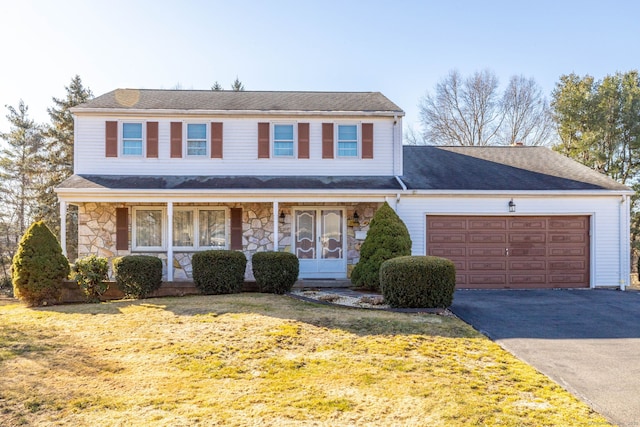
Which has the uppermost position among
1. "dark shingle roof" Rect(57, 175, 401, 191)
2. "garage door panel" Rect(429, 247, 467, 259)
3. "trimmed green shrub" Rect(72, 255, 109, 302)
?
"dark shingle roof" Rect(57, 175, 401, 191)

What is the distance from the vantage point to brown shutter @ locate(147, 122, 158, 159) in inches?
532

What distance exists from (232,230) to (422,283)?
6612 mm

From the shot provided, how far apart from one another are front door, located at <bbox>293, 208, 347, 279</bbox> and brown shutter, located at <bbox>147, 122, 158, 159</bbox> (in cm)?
450

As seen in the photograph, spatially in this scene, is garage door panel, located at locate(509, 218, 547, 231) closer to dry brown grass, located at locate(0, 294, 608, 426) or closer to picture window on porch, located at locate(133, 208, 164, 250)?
dry brown grass, located at locate(0, 294, 608, 426)

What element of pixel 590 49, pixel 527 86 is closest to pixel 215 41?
pixel 590 49

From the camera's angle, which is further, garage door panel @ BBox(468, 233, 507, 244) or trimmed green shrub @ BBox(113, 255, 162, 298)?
garage door panel @ BBox(468, 233, 507, 244)

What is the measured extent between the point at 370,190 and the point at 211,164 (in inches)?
188

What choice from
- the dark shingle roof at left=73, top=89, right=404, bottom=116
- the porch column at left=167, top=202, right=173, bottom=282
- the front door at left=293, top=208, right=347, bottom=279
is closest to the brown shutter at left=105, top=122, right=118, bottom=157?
the dark shingle roof at left=73, top=89, right=404, bottom=116

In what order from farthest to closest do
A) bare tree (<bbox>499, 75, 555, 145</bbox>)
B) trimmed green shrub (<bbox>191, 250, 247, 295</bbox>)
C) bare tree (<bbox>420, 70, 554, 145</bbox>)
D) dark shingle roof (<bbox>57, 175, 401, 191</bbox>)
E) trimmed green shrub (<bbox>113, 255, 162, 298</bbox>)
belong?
bare tree (<bbox>420, 70, 554, 145</bbox>), bare tree (<bbox>499, 75, 555, 145</bbox>), dark shingle roof (<bbox>57, 175, 401, 191</bbox>), trimmed green shrub (<bbox>191, 250, 247, 295</bbox>), trimmed green shrub (<bbox>113, 255, 162, 298</bbox>)

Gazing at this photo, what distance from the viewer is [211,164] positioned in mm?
13594

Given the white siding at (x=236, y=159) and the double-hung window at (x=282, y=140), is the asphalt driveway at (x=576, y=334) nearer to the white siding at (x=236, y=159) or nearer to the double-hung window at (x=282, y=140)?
the white siding at (x=236, y=159)

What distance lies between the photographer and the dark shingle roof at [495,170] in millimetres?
13094

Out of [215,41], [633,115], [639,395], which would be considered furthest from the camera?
[633,115]

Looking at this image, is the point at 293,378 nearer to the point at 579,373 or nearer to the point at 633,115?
the point at 579,373
